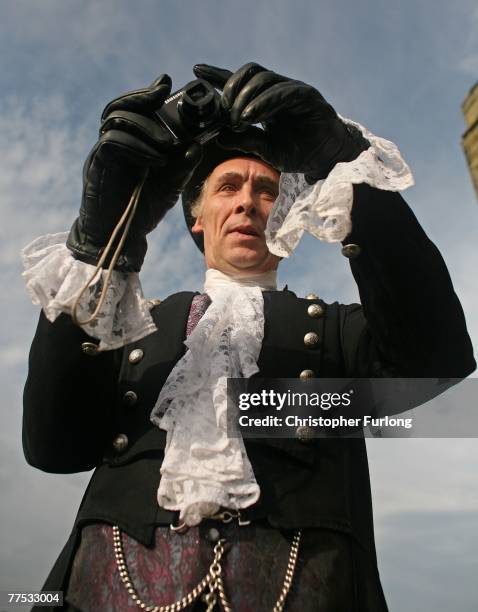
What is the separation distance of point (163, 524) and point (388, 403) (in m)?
0.90

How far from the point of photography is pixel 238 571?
172cm

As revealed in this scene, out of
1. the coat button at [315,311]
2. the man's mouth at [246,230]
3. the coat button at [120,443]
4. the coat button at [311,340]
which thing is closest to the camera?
the coat button at [120,443]

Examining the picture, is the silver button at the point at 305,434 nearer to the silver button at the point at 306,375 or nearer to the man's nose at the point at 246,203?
the silver button at the point at 306,375

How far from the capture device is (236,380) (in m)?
2.06

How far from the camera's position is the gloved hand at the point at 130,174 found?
1.95 meters

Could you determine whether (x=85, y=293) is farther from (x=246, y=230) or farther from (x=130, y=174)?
(x=246, y=230)

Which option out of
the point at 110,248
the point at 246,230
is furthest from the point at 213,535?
the point at 246,230

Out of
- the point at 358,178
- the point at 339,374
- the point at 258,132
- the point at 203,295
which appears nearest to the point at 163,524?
the point at 339,374

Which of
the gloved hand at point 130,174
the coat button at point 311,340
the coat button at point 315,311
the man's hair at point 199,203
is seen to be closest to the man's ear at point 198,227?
the man's hair at point 199,203

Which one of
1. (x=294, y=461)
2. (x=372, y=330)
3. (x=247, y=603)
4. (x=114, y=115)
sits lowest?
(x=247, y=603)

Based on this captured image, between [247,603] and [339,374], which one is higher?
[339,374]

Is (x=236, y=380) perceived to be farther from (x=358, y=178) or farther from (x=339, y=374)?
(x=358, y=178)

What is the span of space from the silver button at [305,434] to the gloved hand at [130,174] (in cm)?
83

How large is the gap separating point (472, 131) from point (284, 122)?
36.3 inches
